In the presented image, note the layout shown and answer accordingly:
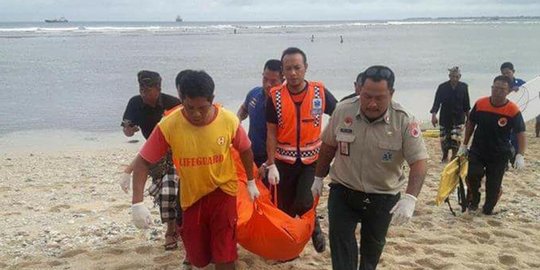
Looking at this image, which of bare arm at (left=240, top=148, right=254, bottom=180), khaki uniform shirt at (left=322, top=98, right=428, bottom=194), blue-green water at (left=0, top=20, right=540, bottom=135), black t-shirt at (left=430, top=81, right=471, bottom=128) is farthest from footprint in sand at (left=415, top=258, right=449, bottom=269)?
blue-green water at (left=0, top=20, right=540, bottom=135)

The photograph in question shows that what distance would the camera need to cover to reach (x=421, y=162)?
132 inches

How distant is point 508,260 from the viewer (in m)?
4.77

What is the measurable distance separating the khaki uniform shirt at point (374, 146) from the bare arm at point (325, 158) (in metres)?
0.09

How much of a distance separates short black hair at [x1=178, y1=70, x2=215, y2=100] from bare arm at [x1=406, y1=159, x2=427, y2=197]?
1351 mm

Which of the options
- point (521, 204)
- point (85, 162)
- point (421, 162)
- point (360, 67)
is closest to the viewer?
point (421, 162)

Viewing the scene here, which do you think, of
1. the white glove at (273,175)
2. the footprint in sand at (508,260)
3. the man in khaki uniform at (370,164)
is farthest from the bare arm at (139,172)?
the footprint in sand at (508,260)

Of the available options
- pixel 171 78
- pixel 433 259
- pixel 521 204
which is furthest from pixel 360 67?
pixel 433 259

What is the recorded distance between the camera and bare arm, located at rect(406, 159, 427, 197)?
3.35 m

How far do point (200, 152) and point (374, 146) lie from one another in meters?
1.11

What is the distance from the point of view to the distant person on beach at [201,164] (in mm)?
3409

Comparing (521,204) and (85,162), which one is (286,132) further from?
(85,162)

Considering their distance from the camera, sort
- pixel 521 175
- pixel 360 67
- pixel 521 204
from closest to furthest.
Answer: pixel 521 204 < pixel 521 175 < pixel 360 67

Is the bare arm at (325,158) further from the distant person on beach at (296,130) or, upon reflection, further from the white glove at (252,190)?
the distant person on beach at (296,130)

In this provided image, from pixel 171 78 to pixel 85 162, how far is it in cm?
1024
